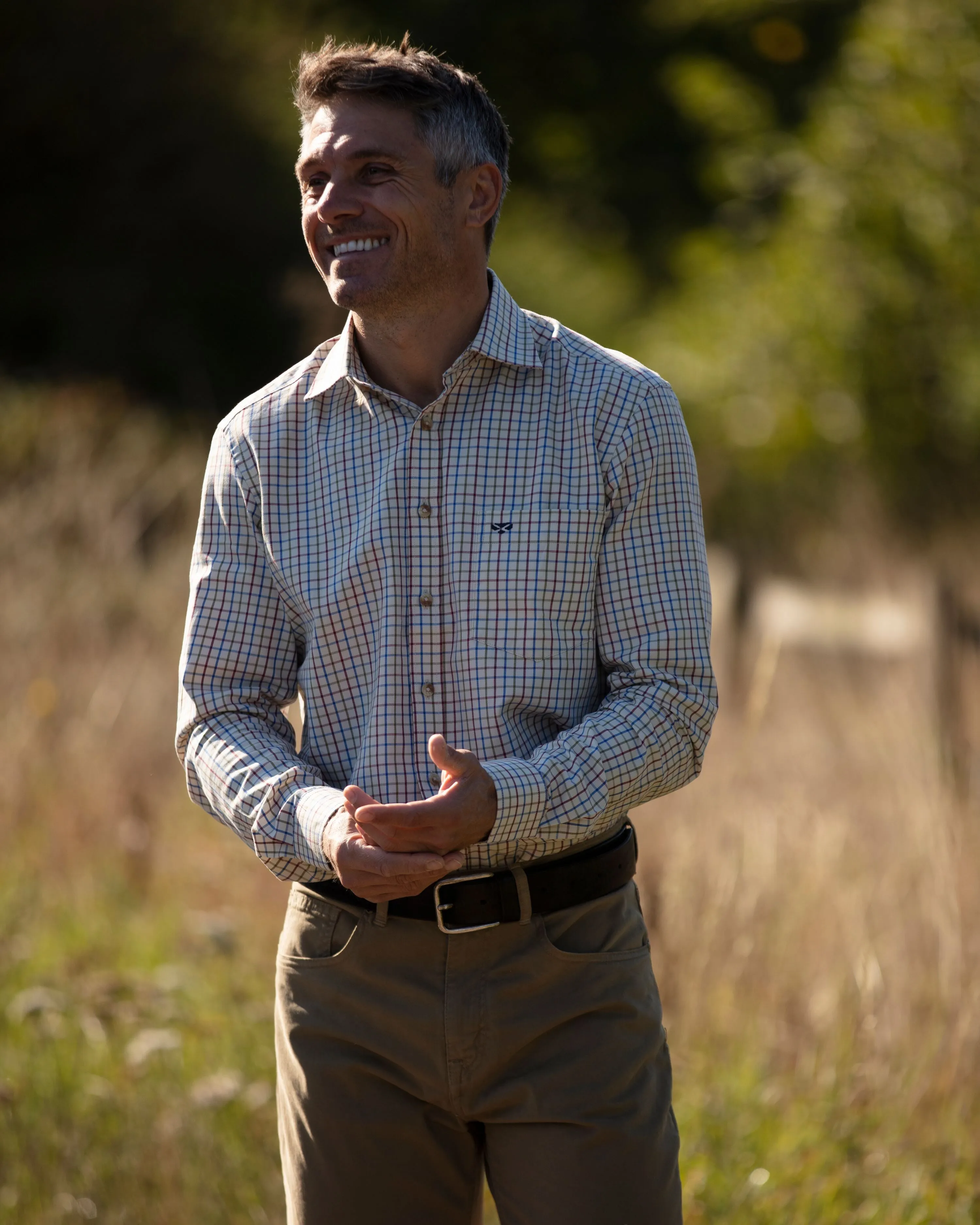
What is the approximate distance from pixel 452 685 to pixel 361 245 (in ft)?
2.09

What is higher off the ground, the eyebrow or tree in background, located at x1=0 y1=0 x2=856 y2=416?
tree in background, located at x1=0 y1=0 x2=856 y2=416

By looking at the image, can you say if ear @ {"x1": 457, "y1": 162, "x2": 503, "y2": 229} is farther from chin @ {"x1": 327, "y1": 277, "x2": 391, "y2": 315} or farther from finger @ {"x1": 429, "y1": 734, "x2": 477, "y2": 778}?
finger @ {"x1": 429, "y1": 734, "x2": 477, "y2": 778}

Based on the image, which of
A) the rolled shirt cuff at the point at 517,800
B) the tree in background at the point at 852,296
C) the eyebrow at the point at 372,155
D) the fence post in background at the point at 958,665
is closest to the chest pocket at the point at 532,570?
the rolled shirt cuff at the point at 517,800

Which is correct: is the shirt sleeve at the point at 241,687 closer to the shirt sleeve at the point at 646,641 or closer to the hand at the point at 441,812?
the hand at the point at 441,812

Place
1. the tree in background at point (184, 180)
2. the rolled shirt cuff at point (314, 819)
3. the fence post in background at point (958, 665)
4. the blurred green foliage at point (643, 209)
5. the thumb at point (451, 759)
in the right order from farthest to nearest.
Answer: the tree in background at point (184, 180) < the blurred green foliage at point (643, 209) < the fence post in background at point (958, 665) < the rolled shirt cuff at point (314, 819) < the thumb at point (451, 759)

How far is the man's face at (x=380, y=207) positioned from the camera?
192 cm

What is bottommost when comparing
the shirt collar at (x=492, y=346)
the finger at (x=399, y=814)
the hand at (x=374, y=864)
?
the hand at (x=374, y=864)

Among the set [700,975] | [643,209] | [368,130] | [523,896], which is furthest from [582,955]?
[643,209]

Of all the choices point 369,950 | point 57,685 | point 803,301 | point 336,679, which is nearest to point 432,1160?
point 369,950

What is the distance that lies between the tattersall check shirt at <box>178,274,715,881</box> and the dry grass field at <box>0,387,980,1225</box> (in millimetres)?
1055

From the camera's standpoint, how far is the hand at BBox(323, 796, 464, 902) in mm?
1711

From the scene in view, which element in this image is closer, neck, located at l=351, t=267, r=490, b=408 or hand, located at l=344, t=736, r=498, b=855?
hand, located at l=344, t=736, r=498, b=855

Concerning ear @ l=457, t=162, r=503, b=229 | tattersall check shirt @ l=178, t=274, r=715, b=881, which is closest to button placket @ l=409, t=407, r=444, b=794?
tattersall check shirt @ l=178, t=274, r=715, b=881

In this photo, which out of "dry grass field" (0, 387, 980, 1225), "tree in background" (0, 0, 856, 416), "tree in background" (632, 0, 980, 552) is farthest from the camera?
"tree in background" (0, 0, 856, 416)
